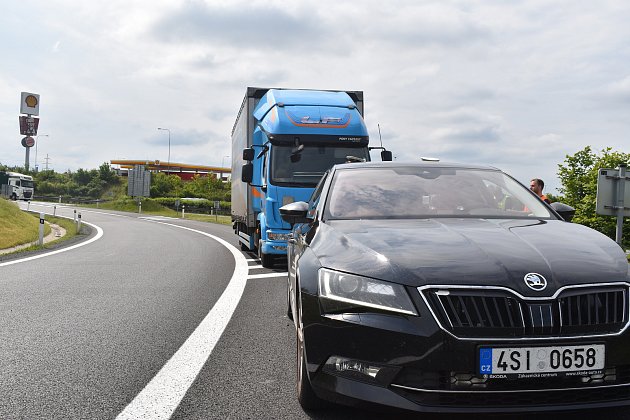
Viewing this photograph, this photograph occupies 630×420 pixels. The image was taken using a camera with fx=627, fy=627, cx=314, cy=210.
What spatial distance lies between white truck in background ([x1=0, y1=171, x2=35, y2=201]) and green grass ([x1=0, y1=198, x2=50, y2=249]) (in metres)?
39.1

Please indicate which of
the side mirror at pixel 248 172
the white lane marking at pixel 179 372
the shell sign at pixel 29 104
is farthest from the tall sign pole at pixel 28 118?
the white lane marking at pixel 179 372

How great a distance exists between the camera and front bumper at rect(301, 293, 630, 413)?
2.74 metres

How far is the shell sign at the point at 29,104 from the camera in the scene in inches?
3861

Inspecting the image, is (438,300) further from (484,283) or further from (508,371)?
(508,371)

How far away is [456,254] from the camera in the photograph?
310cm

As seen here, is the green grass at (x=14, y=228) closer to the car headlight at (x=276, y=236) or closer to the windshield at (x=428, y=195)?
the car headlight at (x=276, y=236)

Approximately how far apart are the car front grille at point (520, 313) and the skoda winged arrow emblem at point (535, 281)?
0.24 ft

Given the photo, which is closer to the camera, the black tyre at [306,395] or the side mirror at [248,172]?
the black tyre at [306,395]

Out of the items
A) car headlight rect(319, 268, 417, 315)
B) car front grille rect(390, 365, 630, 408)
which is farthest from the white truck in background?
car front grille rect(390, 365, 630, 408)

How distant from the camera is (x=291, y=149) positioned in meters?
11.1

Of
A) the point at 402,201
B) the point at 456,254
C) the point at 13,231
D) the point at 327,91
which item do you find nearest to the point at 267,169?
the point at 327,91

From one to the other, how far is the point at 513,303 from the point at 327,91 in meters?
10.3

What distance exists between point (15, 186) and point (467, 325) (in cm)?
6718

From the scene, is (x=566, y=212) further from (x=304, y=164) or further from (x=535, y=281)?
(x=304, y=164)
